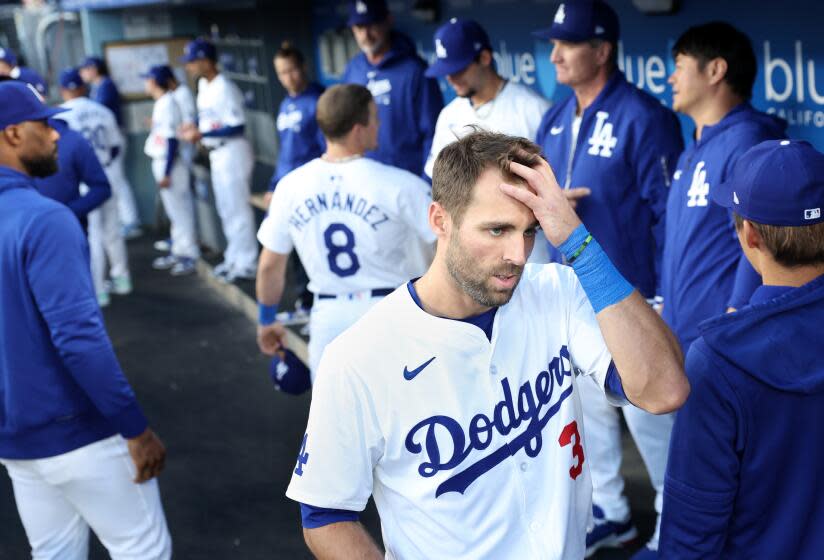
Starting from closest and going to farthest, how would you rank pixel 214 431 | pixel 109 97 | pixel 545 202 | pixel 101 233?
1. pixel 545 202
2. pixel 214 431
3. pixel 101 233
4. pixel 109 97

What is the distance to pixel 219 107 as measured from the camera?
8.66 meters

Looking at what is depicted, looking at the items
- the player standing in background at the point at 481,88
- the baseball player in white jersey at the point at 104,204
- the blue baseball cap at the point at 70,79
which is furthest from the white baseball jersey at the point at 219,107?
the player standing in background at the point at 481,88

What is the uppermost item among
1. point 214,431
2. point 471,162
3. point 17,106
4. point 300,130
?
point 17,106

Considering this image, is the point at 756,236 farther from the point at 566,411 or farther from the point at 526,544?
the point at 526,544

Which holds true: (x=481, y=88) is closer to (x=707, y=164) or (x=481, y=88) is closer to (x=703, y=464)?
(x=707, y=164)

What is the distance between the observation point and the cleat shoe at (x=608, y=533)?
4.13 meters

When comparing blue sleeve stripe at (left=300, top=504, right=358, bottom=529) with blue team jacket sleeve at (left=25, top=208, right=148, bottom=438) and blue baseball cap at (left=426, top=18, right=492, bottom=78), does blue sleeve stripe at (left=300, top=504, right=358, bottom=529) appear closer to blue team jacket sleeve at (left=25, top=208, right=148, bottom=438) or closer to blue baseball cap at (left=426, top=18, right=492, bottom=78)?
blue team jacket sleeve at (left=25, top=208, right=148, bottom=438)

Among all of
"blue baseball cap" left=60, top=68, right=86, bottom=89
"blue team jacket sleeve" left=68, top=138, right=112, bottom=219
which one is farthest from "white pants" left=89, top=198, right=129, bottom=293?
"blue team jacket sleeve" left=68, top=138, right=112, bottom=219

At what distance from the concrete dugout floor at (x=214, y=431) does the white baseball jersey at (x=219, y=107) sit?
1667mm

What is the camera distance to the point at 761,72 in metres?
4.38

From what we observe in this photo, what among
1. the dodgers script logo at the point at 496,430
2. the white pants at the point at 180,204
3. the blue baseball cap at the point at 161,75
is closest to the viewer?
the dodgers script logo at the point at 496,430

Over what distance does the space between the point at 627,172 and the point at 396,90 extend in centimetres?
256

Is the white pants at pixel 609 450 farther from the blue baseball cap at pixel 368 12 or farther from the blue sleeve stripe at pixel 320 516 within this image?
the blue baseball cap at pixel 368 12

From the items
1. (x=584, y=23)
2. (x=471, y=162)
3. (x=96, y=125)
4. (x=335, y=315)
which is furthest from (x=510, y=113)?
(x=96, y=125)
